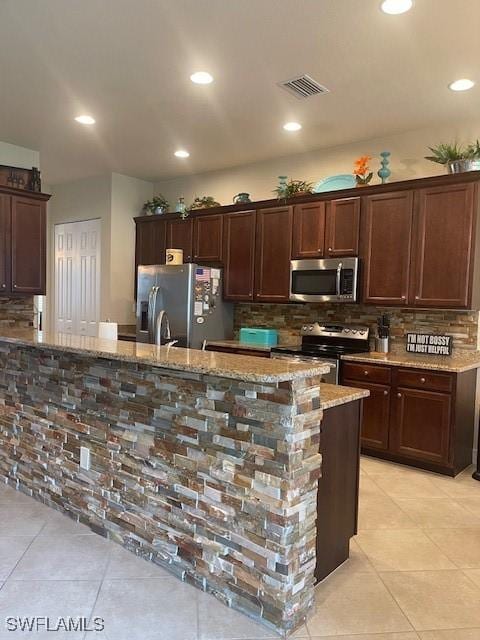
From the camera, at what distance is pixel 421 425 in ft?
11.9

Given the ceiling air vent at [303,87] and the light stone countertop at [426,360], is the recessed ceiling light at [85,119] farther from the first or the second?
the light stone countertop at [426,360]

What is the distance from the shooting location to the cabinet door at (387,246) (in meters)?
3.94

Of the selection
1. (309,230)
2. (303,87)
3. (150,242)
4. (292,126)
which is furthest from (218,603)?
(150,242)

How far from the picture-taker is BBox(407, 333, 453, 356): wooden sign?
401 cm

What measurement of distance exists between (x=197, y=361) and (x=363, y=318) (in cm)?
296

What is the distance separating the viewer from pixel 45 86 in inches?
135

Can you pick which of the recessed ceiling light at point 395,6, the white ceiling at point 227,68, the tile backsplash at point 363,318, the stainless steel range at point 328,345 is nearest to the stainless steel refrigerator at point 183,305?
the tile backsplash at point 363,318

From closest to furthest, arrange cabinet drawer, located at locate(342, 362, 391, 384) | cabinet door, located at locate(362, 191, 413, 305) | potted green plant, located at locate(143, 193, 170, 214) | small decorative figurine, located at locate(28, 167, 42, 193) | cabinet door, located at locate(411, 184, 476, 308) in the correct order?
cabinet door, located at locate(411, 184, 476, 308), cabinet drawer, located at locate(342, 362, 391, 384), cabinet door, located at locate(362, 191, 413, 305), small decorative figurine, located at locate(28, 167, 42, 193), potted green plant, located at locate(143, 193, 170, 214)

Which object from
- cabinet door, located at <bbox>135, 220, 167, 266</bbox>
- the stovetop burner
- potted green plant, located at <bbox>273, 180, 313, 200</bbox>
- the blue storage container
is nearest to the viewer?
the stovetop burner

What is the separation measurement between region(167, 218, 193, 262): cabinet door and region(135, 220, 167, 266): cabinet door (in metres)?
0.11

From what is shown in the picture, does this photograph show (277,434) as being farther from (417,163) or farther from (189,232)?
(189,232)

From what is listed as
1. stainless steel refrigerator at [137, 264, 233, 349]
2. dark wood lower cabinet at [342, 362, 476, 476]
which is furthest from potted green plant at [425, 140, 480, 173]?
stainless steel refrigerator at [137, 264, 233, 349]

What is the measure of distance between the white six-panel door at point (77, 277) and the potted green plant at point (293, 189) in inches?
104

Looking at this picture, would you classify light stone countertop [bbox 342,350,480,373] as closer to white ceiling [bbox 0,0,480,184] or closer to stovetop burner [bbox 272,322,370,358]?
stovetop burner [bbox 272,322,370,358]
